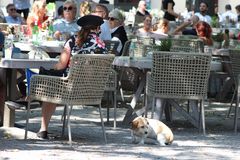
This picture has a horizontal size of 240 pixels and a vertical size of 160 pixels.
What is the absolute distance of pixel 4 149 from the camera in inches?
317

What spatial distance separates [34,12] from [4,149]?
22.9ft

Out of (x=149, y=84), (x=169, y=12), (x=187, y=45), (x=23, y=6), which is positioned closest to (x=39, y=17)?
(x=187, y=45)

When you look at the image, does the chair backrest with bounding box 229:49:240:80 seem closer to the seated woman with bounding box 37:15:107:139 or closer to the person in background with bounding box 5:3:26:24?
the seated woman with bounding box 37:15:107:139

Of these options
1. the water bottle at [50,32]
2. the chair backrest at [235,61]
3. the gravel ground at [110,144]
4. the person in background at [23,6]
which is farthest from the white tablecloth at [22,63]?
the person in background at [23,6]

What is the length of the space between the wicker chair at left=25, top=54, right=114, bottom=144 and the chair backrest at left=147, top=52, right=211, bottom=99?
1017 mm

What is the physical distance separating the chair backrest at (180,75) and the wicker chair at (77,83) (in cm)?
102

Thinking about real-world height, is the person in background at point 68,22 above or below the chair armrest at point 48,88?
above

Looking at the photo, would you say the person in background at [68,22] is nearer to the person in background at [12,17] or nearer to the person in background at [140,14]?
the person in background at [12,17]

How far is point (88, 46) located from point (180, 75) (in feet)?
4.17

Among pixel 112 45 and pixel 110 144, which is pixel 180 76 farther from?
pixel 112 45

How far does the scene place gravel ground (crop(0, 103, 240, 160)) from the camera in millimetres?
7883

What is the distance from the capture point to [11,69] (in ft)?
31.2

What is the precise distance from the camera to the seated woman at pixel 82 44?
889cm

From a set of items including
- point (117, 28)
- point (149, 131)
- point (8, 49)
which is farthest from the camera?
point (117, 28)
